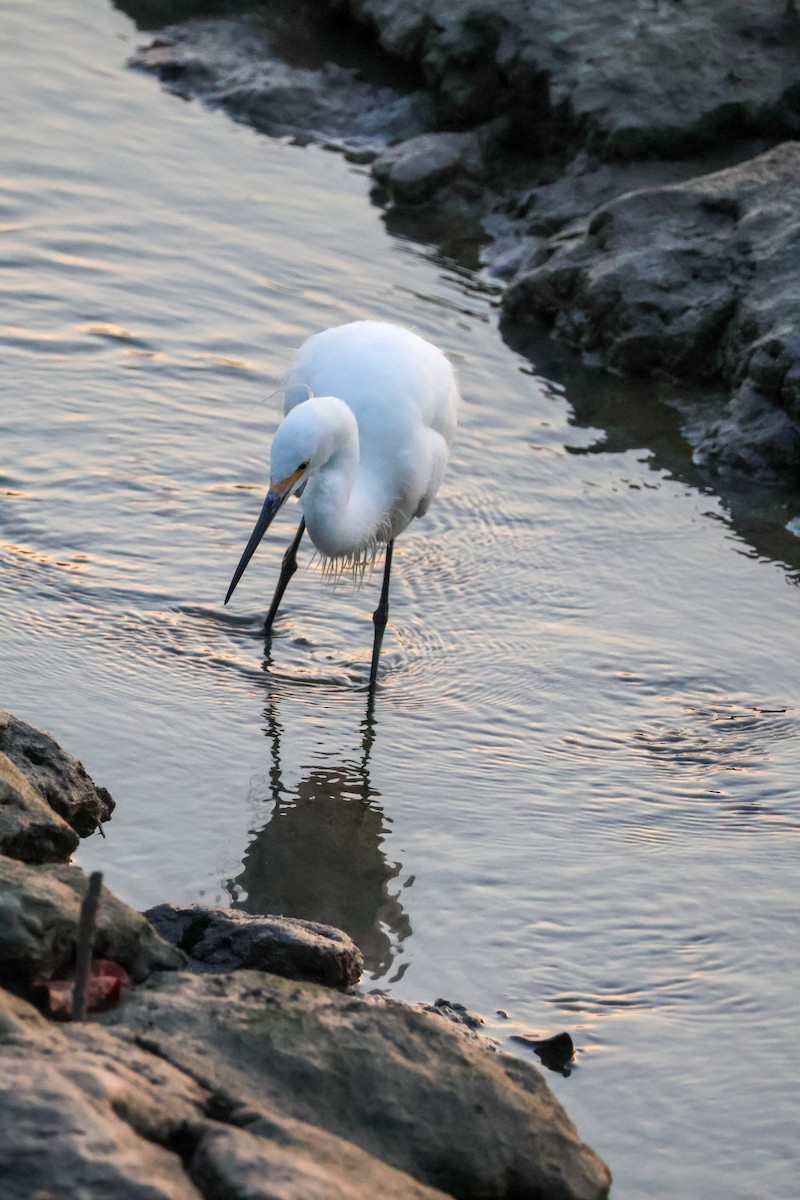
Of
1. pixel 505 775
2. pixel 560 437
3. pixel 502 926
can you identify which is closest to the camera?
pixel 502 926

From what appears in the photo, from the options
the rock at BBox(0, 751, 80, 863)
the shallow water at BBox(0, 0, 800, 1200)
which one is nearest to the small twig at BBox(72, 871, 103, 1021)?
the rock at BBox(0, 751, 80, 863)

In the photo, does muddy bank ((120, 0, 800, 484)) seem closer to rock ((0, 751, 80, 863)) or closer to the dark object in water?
the dark object in water

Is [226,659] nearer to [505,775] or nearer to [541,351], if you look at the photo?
[505,775]

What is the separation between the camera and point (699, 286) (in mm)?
9227

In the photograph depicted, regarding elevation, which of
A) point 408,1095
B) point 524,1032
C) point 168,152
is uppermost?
point 168,152

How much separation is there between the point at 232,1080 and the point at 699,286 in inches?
281

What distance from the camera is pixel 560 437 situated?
8.32 metres

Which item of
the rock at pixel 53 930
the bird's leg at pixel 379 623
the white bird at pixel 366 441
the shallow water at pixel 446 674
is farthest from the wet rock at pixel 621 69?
the rock at pixel 53 930

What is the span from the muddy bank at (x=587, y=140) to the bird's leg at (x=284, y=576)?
112 inches

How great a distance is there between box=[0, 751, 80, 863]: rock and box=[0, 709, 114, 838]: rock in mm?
267

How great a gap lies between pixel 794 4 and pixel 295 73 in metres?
3.80

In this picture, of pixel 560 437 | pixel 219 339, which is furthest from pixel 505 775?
pixel 219 339

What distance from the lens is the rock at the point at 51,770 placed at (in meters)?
4.13

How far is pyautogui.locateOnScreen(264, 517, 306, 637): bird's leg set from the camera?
620 centimetres
